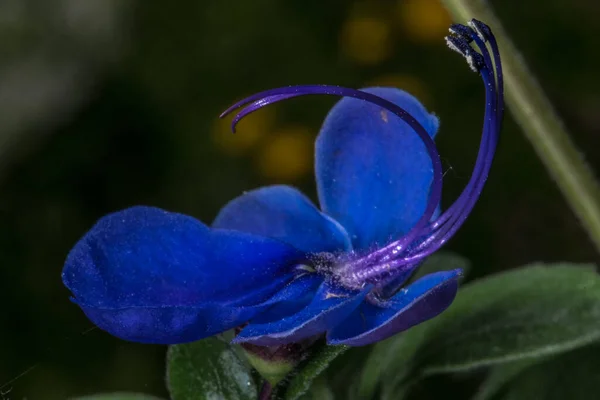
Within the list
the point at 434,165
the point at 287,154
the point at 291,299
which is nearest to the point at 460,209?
the point at 434,165

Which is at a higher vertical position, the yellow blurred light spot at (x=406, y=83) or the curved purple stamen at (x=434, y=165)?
the curved purple stamen at (x=434, y=165)

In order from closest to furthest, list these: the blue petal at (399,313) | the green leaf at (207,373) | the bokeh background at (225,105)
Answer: the blue petal at (399,313) < the green leaf at (207,373) < the bokeh background at (225,105)

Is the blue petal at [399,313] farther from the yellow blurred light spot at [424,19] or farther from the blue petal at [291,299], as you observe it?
the yellow blurred light spot at [424,19]

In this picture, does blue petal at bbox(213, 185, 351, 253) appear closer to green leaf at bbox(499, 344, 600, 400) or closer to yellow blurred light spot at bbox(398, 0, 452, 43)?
green leaf at bbox(499, 344, 600, 400)

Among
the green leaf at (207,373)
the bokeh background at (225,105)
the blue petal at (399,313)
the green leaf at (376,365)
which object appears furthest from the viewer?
the bokeh background at (225,105)

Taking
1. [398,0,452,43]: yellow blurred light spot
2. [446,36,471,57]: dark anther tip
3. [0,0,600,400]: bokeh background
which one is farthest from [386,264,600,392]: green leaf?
[398,0,452,43]: yellow blurred light spot

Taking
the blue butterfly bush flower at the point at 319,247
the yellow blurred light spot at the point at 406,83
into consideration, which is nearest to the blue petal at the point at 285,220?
the blue butterfly bush flower at the point at 319,247

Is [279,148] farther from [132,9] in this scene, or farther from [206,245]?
[206,245]

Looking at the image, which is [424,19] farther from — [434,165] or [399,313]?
[399,313]
